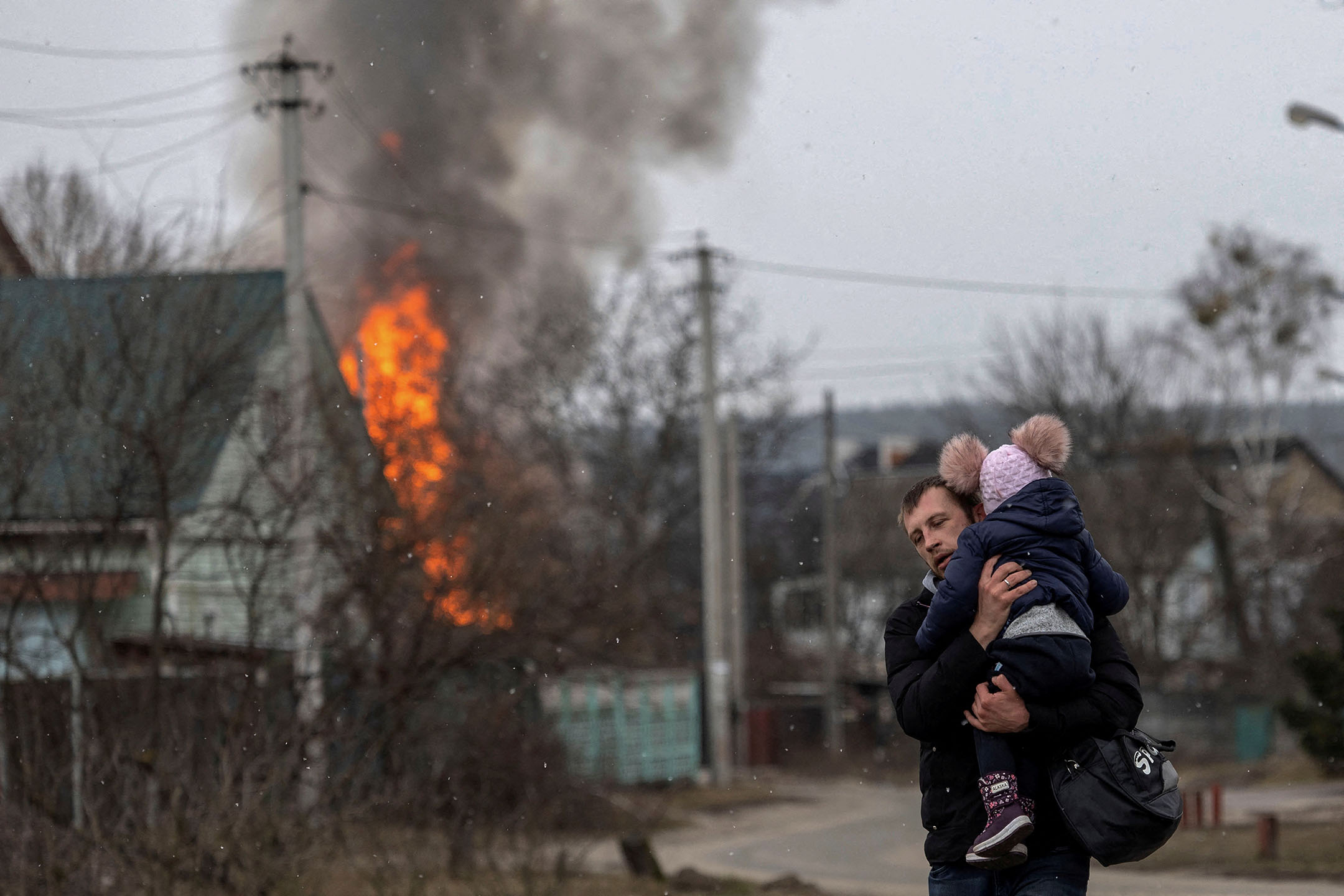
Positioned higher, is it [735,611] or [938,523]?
[938,523]

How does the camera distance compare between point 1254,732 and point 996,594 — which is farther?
point 1254,732

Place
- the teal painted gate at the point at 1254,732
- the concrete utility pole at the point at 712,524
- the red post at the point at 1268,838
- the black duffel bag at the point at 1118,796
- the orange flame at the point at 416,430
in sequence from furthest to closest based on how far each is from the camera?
1. the teal painted gate at the point at 1254,732
2. the concrete utility pole at the point at 712,524
3. the red post at the point at 1268,838
4. the orange flame at the point at 416,430
5. the black duffel bag at the point at 1118,796

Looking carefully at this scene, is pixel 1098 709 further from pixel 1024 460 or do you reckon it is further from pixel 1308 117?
pixel 1308 117

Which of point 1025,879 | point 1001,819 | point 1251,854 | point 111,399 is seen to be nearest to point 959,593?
point 1001,819

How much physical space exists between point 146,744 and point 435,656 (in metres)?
2.04

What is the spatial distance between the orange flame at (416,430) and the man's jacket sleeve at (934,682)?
5989mm

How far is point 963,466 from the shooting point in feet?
9.09

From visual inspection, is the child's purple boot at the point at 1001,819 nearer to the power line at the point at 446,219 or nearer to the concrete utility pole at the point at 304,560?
the concrete utility pole at the point at 304,560

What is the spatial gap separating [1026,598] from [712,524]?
1546 centimetres

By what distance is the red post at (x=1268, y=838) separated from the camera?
10297 millimetres

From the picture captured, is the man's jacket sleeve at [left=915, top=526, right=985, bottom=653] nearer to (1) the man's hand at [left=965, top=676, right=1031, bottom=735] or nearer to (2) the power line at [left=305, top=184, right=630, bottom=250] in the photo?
(1) the man's hand at [left=965, top=676, right=1031, bottom=735]

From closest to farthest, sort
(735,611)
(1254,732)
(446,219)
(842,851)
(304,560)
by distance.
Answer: (304,560)
(842,851)
(446,219)
(1254,732)
(735,611)

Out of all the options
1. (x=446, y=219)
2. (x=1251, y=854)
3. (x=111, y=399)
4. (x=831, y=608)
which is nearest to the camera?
(x=111, y=399)

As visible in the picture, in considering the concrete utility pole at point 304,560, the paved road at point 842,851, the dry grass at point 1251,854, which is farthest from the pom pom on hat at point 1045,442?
the dry grass at point 1251,854
